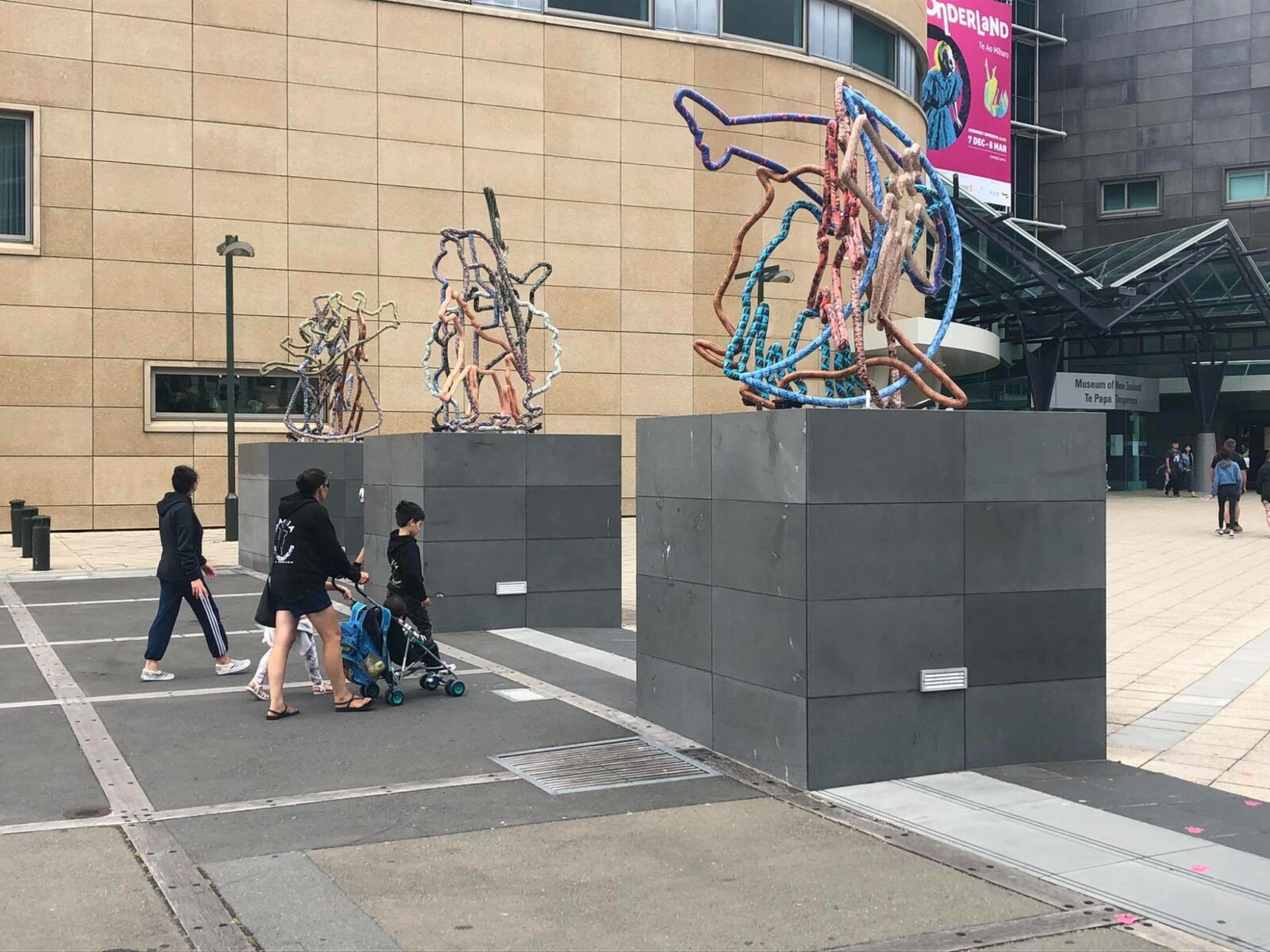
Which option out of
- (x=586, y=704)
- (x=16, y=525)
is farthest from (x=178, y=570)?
(x=16, y=525)

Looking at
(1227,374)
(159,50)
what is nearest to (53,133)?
(159,50)

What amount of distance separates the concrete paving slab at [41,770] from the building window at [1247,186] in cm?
5884

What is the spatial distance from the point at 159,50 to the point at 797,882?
94.3 ft

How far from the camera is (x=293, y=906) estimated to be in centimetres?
548

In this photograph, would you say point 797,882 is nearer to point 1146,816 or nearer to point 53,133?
point 1146,816

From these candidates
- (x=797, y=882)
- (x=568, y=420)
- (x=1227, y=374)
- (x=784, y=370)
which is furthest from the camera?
(x=1227, y=374)

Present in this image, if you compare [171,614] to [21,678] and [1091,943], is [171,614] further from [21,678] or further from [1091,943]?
[1091,943]

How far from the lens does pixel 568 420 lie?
1337 inches

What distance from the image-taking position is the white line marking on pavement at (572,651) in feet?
37.1

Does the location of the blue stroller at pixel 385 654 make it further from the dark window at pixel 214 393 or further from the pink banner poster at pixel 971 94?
the pink banner poster at pixel 971 94

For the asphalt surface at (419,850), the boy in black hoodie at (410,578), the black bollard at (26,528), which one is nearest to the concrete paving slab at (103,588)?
the black bollard at (26,528)

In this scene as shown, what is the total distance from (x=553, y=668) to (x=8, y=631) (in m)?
6.07

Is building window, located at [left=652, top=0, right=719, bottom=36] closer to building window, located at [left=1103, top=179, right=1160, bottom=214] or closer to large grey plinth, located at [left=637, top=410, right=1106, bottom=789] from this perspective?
large grey plinth, located at [left=637, top=410, right=1106, bottom=789]

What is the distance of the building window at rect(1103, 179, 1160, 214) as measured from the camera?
60062mm
